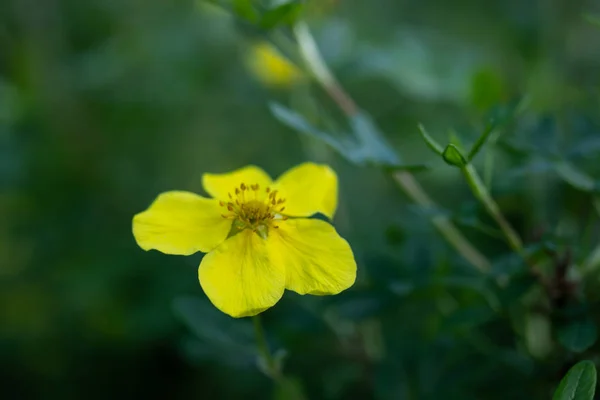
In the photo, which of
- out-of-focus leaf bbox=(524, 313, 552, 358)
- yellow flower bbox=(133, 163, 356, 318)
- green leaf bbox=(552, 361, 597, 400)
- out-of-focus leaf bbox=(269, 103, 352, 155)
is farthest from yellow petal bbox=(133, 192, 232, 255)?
out-of-focus leaf bbox=(524, 313, 552, 358)

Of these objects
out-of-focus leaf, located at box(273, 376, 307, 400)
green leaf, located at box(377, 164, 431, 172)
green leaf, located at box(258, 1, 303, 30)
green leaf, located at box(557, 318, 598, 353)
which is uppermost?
green leaf, located at box(258, 1, 303, 30)

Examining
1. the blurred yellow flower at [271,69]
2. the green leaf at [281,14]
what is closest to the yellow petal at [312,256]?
the green leaf at [281,14]

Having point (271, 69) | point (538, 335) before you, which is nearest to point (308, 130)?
point (538, 335)

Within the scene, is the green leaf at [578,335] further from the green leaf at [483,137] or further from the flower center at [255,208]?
the flower center at [255,208]

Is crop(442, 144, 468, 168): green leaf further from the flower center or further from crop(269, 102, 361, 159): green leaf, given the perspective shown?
the flower center

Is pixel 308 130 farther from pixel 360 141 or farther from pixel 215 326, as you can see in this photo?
pixel 215 326

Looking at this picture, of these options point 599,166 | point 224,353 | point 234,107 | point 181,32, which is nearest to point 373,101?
point 234,107

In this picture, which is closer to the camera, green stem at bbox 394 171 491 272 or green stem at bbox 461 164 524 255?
green stem at bbox 461 164 524 255

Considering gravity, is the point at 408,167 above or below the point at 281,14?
below
